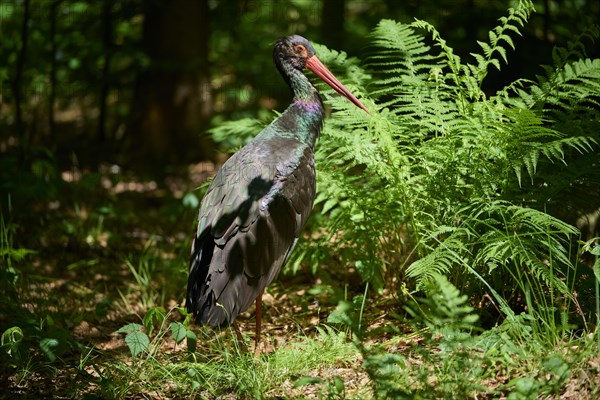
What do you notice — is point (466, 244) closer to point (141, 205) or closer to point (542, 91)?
point (542, 91)

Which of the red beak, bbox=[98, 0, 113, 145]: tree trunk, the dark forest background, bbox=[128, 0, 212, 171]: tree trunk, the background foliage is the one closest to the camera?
the background foliage

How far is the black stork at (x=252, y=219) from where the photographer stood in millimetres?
3488

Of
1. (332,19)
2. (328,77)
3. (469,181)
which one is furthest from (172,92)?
(469,181)

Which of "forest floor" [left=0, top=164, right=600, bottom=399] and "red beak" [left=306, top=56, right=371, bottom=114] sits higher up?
"red beak" [left=306, top=56, right=371, bottom=114]

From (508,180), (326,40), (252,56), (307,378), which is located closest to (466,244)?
(508,180)

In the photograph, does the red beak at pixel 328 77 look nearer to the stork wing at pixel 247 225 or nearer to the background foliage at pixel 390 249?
the background foliage at pixel 390 249

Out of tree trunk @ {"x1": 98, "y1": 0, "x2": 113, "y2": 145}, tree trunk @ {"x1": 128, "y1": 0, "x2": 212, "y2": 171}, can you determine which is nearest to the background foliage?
tree trunk @ {"x1": 98, "y1": 0, "x2": 113, "y2": 145}

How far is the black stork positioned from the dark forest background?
2.36 m

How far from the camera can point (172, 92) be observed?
7.49 meters

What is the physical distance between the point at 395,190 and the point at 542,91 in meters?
1.01

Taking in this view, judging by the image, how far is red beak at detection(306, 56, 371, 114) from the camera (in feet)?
13.1

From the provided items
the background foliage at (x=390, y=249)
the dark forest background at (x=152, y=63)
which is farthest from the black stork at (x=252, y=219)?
the dark forest background at (x=152, y=63)

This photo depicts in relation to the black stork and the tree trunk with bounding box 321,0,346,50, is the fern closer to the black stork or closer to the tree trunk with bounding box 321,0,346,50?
the black stork

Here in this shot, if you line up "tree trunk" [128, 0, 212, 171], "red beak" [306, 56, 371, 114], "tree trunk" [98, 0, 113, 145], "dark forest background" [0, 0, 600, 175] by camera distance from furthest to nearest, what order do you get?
"tree trunk" [128, 0, 212, 171] < "tree trunk" [98, 0, 113, 145] < "dark forest background" [0, 0, 600, 175] < "red beak" [306, 56, 371, 114]
